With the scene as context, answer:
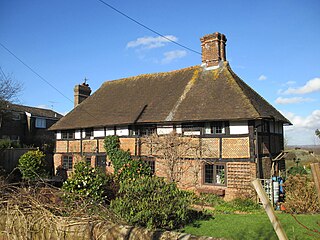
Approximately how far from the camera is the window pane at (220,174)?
1425cm

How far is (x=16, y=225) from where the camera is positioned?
151 inches

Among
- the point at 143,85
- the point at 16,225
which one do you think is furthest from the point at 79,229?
the point at 143,85

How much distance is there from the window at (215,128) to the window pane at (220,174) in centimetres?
189

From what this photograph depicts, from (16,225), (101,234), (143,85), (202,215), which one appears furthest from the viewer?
(143,85)

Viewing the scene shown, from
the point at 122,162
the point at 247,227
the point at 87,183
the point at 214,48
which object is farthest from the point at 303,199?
the point at 214,48

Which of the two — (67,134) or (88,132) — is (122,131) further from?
(67,134)

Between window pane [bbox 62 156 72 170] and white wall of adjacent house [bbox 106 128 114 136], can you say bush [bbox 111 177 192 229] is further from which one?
window pane [bbox 62 156 72 170]

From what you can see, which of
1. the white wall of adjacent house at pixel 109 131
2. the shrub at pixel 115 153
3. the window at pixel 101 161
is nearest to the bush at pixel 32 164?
the window at pixel 101 161

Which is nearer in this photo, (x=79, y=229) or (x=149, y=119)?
(x=79, y=229)

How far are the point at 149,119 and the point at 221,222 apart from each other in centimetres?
830

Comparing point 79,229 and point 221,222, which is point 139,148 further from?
point 79,229

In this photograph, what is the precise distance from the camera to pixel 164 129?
16.4m

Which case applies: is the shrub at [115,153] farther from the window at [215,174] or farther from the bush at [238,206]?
the bush at [238,206]

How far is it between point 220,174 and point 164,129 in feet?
14.1
